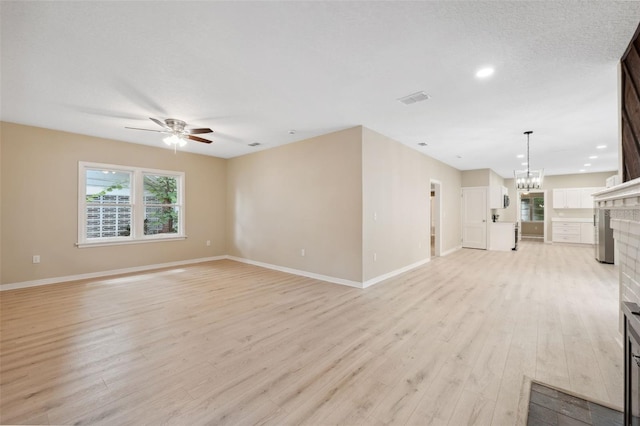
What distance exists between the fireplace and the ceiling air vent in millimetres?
2724

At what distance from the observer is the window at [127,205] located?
5293 mm

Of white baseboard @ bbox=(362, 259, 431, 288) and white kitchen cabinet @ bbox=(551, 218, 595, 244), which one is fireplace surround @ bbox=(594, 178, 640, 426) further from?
white kitchen cabinet @ bbox=(551, 218, 595, 244)

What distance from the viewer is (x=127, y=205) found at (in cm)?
576

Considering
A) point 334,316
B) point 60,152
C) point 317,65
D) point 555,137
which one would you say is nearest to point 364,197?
point 334,316

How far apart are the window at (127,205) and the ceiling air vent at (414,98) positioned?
5.53m

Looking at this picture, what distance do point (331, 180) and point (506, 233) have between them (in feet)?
22.8

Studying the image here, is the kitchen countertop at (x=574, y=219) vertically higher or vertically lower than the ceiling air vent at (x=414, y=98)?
lower

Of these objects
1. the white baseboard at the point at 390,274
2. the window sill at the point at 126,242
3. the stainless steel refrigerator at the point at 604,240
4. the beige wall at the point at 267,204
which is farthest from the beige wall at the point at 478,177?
the window sill at the point at 126,242

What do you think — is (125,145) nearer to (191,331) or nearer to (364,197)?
(191,331)

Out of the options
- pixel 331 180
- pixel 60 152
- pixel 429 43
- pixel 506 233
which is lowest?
pixel 506 233

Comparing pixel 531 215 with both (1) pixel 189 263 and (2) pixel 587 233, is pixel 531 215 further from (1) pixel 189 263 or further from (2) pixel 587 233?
(1) pixel 189 263

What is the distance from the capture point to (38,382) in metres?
2.02

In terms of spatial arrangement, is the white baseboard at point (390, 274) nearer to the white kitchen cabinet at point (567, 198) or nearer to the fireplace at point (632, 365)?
the fireplace at point (632, 365)

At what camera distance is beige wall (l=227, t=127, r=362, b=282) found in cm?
464
